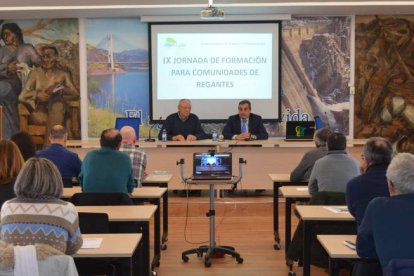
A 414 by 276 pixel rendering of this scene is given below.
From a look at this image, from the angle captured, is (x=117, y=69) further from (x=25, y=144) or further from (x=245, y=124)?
(x=25, y=144)

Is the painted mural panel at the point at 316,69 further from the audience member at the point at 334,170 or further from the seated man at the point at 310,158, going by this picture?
the audience member at the point at 334,170

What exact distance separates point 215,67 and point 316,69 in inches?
76.4

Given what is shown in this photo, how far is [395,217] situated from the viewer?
112 inches

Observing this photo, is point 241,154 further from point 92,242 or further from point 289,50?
point 92,242

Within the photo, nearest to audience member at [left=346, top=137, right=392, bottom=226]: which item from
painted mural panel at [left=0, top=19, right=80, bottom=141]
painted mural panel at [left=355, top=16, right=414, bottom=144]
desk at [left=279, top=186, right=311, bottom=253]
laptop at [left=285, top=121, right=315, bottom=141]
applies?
desk at [left=279, top=186, right=311, bottom=253]

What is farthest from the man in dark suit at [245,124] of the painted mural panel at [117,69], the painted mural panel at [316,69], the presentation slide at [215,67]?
the painted mural panel at [117,69]

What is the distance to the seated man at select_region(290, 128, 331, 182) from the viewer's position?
5645 mm

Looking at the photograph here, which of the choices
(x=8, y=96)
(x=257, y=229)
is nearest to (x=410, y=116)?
(x=257, y=229)

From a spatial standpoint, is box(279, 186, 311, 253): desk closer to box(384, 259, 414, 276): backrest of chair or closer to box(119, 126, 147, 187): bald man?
box(119, 126, 147, 187): bald man

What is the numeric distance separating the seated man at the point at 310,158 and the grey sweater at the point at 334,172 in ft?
2.05

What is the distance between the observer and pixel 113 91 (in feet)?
35.0

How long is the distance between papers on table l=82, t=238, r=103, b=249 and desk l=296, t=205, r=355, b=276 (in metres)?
1.48

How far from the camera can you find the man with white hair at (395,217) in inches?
111

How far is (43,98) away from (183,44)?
2.90 m
